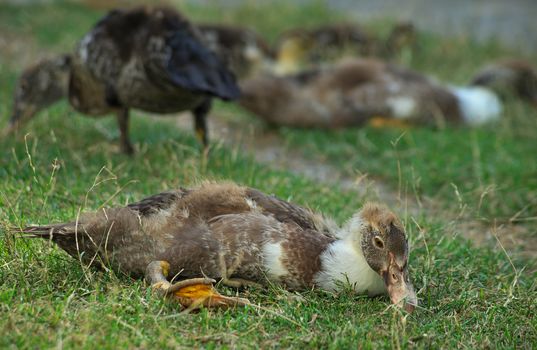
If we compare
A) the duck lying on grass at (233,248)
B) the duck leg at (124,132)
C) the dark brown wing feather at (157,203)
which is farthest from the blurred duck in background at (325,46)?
the duck lying on grass at (233,248)

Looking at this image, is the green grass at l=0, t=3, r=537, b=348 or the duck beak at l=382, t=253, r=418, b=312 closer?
the green grass at l=0, t=3, r=537, b=348

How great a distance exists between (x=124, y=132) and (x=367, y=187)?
2.82 meters

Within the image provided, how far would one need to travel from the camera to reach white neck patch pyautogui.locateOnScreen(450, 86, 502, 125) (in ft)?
33.0

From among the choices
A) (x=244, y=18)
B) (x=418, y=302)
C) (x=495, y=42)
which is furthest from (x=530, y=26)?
(x=418, y=302)

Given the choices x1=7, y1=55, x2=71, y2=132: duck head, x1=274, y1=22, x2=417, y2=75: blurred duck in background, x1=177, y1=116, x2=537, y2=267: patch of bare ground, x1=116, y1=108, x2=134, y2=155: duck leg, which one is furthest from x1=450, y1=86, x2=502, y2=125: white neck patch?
x1=7, y1=55, x2=71, y2=132: duck head

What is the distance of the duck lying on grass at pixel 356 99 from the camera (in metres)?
9.51

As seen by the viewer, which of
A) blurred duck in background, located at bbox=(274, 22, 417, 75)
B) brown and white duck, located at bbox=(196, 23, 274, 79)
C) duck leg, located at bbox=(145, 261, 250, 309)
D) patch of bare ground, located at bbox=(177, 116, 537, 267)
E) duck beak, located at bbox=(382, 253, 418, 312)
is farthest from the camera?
blurred duck in background, located at bbox=(274, 22, 417, 75)

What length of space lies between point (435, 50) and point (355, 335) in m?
9.66

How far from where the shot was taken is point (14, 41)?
11.4 metres

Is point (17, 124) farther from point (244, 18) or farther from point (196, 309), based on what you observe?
point (244, 18)

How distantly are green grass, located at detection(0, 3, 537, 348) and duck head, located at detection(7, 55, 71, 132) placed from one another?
0.17 m

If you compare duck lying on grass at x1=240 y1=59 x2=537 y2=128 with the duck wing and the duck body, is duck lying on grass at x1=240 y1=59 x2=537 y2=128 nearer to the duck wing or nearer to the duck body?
the duck body

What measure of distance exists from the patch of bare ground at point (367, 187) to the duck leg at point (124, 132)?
31.1 inches

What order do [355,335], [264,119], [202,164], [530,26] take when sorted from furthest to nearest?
[530,26] < [264,119] < [202,164] < [355,335]
